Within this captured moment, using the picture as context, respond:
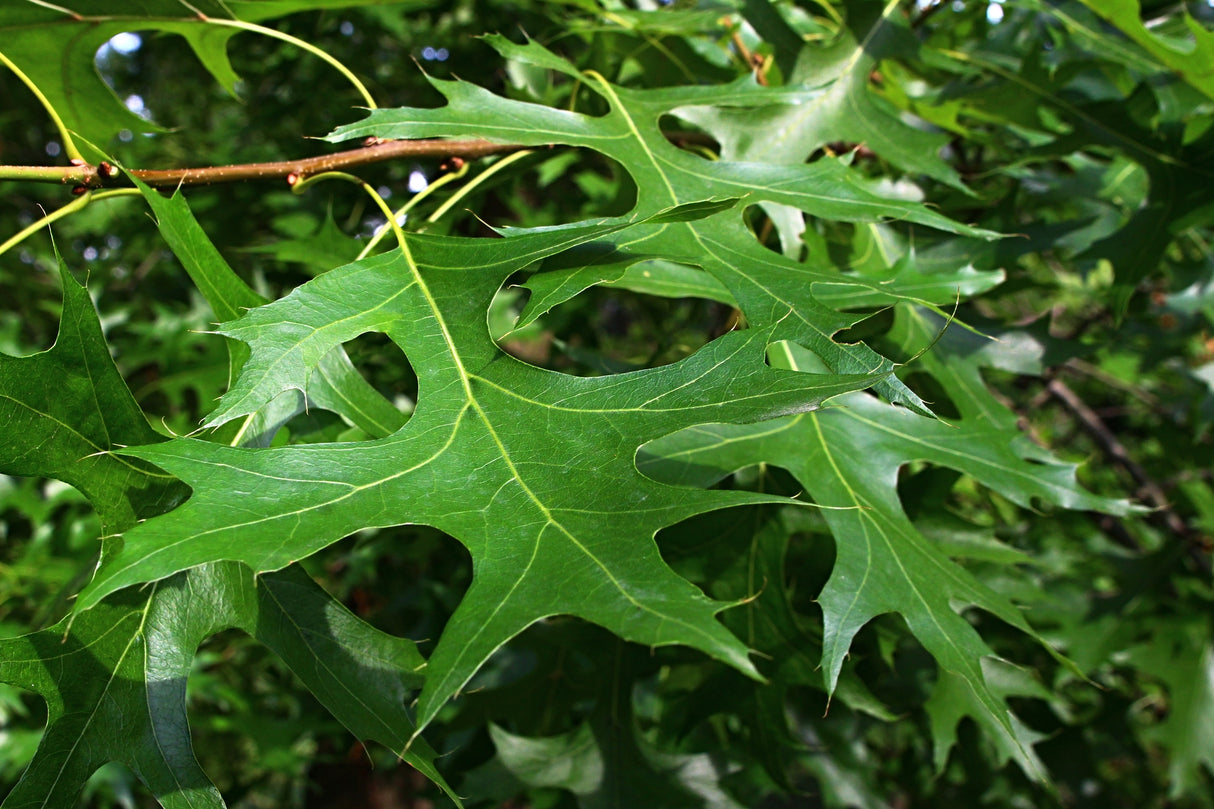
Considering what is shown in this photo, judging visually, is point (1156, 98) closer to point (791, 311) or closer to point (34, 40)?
point (791, 311)

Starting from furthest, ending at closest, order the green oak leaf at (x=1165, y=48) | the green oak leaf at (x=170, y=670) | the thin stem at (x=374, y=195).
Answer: the green oak leaf at (x=1165, y=48), the thin stem at (x=374, y=195), the green oak leaf at (x=170, y=670)

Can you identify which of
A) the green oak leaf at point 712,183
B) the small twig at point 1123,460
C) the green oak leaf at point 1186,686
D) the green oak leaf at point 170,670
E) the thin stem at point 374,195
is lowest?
the green oak leaf at point 1186,686

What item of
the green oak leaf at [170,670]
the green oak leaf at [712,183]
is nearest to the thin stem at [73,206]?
the green oak leaf at [712,183]

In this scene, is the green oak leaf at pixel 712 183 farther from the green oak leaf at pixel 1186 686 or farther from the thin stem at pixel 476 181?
the green oak leaf at pixel 1186 686

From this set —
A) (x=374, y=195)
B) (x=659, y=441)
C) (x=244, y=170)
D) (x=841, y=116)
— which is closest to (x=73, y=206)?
(x=244, y=170)

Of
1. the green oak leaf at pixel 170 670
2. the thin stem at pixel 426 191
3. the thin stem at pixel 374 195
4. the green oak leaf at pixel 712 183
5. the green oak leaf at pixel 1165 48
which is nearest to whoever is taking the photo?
the green oak leaf at pixel 170 670

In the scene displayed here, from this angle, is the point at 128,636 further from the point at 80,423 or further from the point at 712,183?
the point at 712,183

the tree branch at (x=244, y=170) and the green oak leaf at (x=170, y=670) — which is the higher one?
the tree branch at (x=244, y=170)
